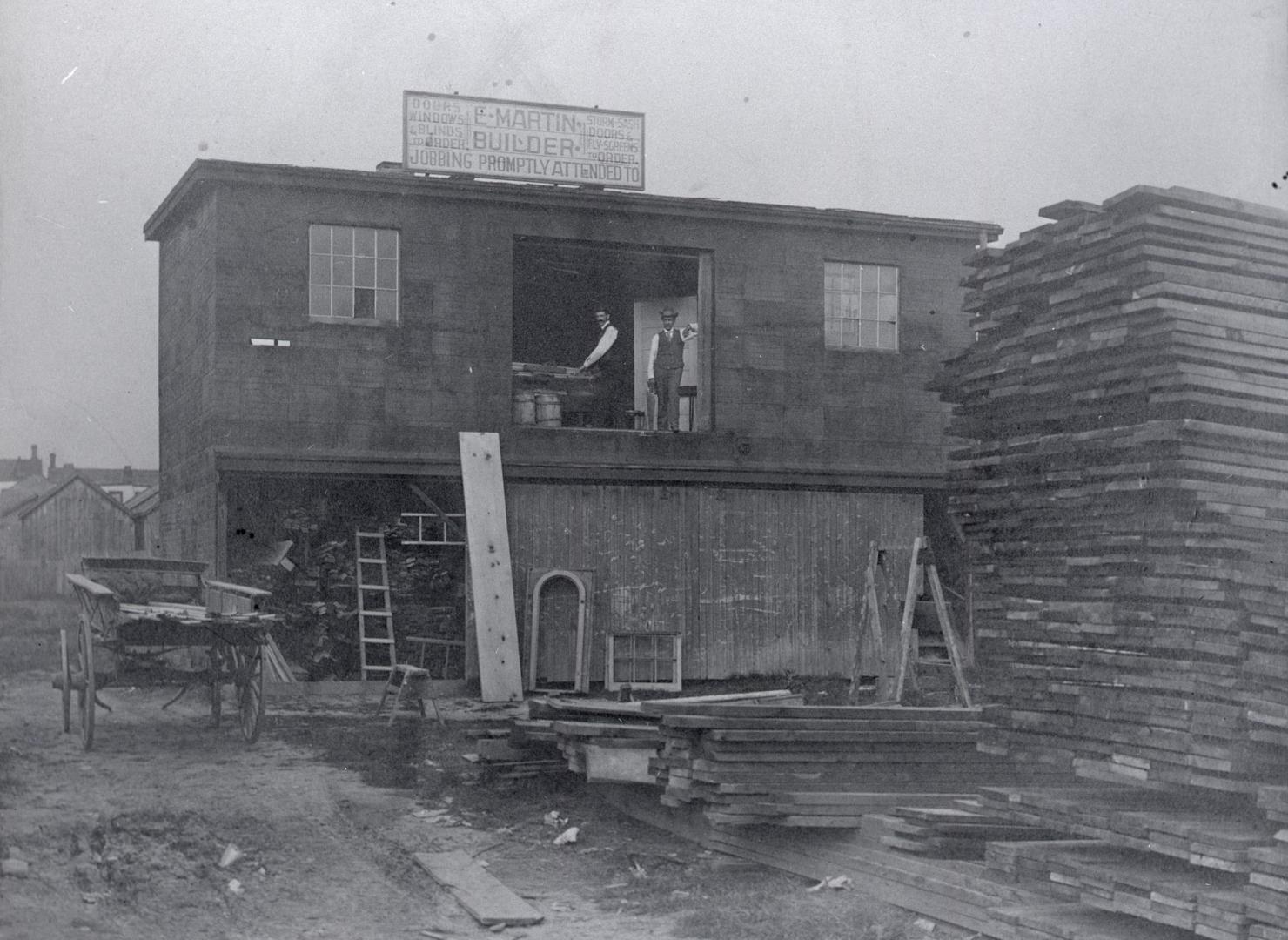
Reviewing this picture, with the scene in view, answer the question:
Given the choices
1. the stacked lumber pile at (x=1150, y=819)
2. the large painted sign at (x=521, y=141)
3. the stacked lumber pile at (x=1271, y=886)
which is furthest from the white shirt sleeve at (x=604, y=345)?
the stacked lumber pile at (x=1271, y=886)

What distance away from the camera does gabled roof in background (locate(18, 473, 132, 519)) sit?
35.5m

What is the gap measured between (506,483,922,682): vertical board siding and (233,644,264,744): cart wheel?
18.8 feet

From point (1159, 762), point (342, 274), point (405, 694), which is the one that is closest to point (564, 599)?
point (405, 694)

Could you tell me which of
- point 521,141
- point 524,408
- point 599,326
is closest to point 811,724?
point 524,408

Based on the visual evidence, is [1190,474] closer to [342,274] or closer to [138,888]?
[138,888]

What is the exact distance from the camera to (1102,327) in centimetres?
901

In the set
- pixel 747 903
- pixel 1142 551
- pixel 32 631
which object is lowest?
pixel 32 631

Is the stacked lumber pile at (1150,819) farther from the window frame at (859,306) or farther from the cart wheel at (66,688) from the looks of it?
the window frame at (859,306)

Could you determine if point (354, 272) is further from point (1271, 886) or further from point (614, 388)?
point (1271, 886)

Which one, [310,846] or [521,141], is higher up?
[521,141]

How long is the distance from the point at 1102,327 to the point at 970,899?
362 cm

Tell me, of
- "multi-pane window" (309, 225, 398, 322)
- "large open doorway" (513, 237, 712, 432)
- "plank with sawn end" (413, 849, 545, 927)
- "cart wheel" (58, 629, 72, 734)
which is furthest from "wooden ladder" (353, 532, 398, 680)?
"plank with sawn end" (413, 849, 545, 927)

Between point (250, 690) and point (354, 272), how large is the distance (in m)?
6.99

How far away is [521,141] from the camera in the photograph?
19.7m
